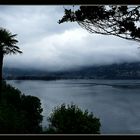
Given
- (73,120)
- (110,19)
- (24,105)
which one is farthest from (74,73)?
(110,19)

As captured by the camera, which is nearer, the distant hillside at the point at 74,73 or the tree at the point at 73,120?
the tree at the point at 73,120

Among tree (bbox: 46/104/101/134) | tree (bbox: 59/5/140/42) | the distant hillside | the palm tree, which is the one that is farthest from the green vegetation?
tree (bbox: 59/5/140/42)

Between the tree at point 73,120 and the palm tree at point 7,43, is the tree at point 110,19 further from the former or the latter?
the palm tree at point 7,43

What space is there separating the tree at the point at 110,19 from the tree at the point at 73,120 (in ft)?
11.3

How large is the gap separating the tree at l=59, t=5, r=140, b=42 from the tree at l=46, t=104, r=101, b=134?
344 centimetres

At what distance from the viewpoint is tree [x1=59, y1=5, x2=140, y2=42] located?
3.15 metres

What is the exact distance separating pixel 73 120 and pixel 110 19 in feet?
12.7

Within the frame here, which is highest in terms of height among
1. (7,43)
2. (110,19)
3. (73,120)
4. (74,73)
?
(7,43)

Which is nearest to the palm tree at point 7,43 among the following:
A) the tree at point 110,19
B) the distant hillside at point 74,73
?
the distant hillside at point 74,73

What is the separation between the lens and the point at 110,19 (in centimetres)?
331

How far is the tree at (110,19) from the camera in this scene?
3.15 meters

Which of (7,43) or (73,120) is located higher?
(7,43)

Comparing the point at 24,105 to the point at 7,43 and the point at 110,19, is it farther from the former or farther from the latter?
the point at 110,19
